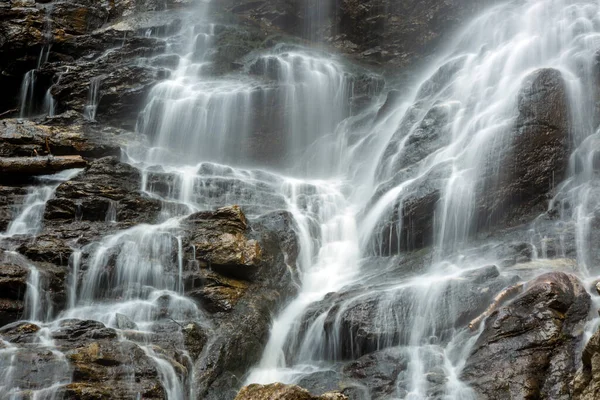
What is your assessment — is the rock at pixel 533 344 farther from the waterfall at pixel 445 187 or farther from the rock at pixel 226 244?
the rock at pixel 226 244

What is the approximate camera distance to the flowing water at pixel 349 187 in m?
9.80

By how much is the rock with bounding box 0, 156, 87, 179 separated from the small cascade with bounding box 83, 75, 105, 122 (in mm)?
5363

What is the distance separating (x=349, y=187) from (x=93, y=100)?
1086 cm

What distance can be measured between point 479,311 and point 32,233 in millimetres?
10156

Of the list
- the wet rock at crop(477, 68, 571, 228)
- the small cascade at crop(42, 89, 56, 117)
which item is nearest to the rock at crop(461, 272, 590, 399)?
the wet rock at crop(477, 68, 571, 228)

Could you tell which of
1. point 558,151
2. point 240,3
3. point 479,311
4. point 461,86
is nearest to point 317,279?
point 479,311

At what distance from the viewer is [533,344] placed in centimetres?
800

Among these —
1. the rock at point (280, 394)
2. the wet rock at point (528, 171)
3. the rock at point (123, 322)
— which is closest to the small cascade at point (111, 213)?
the rock at point (123, 322)

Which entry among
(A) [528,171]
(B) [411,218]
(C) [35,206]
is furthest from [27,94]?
(A) [528,171]

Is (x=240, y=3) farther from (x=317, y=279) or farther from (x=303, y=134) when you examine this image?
(x=317, y=279)

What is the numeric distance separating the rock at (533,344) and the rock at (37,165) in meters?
12.2

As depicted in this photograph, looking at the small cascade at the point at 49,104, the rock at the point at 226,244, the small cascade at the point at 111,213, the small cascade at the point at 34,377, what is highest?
the small cascade at the point at 49,104

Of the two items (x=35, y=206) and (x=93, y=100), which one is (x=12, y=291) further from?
(x=93, y=100)

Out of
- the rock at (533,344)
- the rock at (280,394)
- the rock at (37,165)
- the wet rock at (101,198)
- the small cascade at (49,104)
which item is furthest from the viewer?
the small cascade at (49,104)
